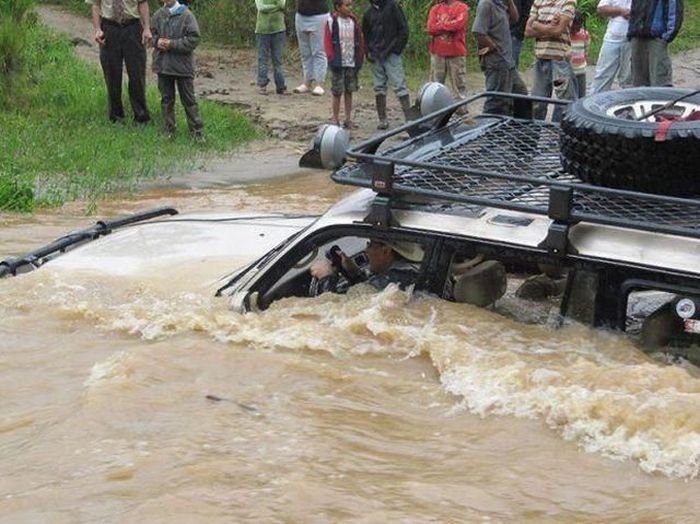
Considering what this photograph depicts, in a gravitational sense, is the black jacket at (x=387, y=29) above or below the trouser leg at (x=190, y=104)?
above

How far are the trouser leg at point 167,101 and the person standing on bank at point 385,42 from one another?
7.30 ft

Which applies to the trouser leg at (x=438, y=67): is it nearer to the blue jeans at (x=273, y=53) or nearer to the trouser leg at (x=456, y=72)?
the trouser leg at (x=456, y=72)

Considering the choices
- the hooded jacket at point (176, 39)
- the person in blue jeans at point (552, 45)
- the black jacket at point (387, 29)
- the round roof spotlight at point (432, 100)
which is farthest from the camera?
the black jacket at point (387, 29)

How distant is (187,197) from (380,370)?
6.45 meters

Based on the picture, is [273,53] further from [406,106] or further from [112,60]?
[112,60]

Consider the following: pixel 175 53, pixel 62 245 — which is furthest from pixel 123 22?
pixel 62 245

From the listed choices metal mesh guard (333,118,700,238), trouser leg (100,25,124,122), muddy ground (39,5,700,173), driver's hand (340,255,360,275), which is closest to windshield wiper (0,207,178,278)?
driver's hand (340,255,360,275)

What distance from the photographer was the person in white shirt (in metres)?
11.8

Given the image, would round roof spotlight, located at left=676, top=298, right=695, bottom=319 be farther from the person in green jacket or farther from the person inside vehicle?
the person in green jacket

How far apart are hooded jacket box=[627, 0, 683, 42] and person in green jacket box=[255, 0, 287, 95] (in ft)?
20.6

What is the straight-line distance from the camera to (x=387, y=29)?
13969mm

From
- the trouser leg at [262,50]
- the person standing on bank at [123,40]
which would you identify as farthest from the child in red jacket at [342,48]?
the trouser leg at [262,50]

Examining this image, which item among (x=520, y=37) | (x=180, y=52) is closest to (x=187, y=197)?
(x=180, y=52)

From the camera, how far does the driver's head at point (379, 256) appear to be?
16.6ft
